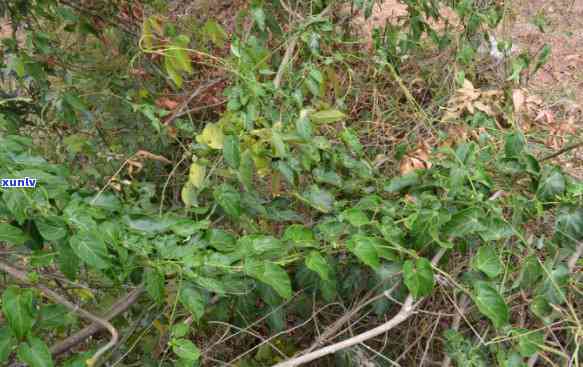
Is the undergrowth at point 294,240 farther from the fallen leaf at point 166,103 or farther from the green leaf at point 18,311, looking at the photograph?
the fallen leaf at point 166,103

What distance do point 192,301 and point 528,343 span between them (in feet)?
2.52

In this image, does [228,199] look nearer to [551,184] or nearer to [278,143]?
[278,143]

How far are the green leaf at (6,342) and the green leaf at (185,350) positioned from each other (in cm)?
32

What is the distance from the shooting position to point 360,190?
5.27 ft

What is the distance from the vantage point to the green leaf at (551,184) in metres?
1.36

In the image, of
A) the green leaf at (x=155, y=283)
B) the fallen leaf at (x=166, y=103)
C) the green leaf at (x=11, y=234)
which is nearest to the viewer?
the green leaf at (x=11, y=234)

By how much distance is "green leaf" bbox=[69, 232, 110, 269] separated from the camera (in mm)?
1095

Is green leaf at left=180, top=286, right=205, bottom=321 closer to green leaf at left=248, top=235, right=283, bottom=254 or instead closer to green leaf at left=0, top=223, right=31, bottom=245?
green leaf at left=248, top=235, right=283, bottom=254

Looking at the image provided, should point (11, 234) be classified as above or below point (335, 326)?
above

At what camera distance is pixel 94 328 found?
1.45 m

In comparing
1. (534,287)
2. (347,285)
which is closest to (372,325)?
(347,285)

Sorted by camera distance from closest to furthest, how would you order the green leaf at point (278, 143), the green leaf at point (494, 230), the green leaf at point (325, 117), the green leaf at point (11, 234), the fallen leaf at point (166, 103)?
the green leaf at point (11, 234)
the green leaf at point (494, 230)
the green leaf at point (278, 143)
the green leaf at point (325, 117)
the fallen leaf at point (166, 103)

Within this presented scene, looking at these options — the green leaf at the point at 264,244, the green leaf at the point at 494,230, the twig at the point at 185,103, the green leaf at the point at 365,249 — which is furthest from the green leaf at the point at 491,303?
the twig at the point at 185,103

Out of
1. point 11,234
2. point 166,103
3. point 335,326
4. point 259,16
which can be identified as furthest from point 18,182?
point 166,103
